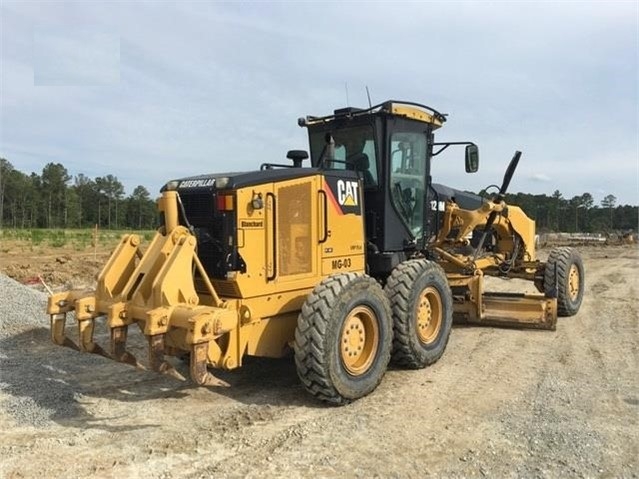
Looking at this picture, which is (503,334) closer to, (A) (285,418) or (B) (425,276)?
(B) (425,276)

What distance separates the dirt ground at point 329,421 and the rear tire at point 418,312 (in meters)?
0.23

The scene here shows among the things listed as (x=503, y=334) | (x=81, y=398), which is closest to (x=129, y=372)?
(x=81, y=398)

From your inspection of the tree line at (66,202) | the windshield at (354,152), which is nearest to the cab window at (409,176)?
the windshield at (354,152)

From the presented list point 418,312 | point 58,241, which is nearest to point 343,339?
point 418,312

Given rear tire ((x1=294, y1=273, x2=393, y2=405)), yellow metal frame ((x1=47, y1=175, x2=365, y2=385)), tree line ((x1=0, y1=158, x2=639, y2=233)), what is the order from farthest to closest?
tree line ((x1=0, y1=158, x2=639, y2=233)), rear tire ((x1=294, y1=273, x2=393, y2=405)), yellow metal frame ((x1=47, y1=175, x2=365, y2=385))

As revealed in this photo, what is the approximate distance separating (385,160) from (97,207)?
337ft

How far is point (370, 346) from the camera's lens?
585cm

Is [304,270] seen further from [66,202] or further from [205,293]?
[66,202]

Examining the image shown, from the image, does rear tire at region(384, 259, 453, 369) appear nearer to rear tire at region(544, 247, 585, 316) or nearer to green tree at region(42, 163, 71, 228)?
rear tire at region(544, 247, 585, 316)

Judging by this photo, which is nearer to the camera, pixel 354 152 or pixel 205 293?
pixel 205 293

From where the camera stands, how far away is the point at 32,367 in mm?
6820

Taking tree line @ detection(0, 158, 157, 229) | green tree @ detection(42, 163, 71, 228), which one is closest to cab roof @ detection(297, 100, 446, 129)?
tree line @ detection(0, 158, 157, 229)

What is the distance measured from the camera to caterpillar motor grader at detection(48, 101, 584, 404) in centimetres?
501

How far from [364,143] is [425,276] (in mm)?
1809
